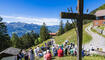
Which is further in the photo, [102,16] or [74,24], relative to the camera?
[102,16]

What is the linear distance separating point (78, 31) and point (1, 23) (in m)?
33.7

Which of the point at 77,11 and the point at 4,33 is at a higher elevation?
the point at 77,11

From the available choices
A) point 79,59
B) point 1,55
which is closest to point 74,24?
point 79,59

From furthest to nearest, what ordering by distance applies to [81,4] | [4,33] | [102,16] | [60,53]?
[102,16], [4,33], [60,53], [81,4]

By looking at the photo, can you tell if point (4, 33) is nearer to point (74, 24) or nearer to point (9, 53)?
point (9, 53)

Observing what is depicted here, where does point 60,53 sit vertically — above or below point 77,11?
below

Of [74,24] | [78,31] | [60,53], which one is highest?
[74,24]

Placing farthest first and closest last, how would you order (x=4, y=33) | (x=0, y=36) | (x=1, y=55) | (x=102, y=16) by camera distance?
1. (x=102, y=16)
2. (x=4, y=33)
3. (x=0, y=36)
4. (x=1, y=55)

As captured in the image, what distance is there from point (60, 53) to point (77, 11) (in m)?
8.15

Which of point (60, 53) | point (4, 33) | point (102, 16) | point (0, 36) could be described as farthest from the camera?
point (102, 16)

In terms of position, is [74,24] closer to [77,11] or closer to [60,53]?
[77,11]

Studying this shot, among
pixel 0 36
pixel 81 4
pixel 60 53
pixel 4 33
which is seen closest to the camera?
pixel 81 4

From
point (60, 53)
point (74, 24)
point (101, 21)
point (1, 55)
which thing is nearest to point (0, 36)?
point (1, 55)

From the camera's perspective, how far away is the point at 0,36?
31719mm
